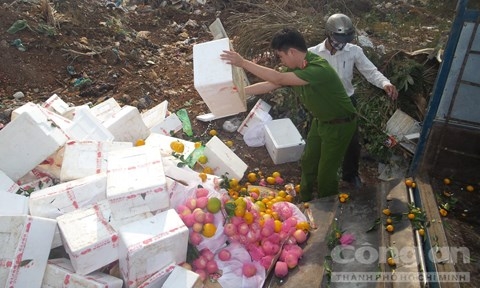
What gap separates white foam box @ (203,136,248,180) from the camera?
4.20 metres

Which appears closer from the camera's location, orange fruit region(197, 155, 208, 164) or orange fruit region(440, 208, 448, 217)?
orange fruit region(440, 208, 448, 217)

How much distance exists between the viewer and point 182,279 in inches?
114

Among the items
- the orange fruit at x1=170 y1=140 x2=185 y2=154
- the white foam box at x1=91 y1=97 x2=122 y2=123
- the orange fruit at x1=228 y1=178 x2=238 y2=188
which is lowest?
the orange fruit at x1=228 y1=178 x2=238 y2=188

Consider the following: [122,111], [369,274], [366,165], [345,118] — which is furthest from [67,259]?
[366,165]

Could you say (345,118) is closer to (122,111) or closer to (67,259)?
(122,111)

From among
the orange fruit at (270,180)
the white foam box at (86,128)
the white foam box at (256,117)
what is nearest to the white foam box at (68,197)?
the white foam box at (86,128)

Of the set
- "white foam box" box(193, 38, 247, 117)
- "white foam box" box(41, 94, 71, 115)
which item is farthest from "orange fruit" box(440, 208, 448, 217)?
"white foam box" box(41, 94, 71, 115)

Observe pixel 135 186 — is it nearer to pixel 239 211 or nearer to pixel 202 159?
pixel 239 211

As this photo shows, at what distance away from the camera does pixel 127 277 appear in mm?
2930

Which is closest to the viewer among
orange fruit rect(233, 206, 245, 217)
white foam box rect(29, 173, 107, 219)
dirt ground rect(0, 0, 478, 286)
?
white foam box rect(29, 173, 107, 219)

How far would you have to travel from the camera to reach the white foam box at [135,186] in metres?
3.14

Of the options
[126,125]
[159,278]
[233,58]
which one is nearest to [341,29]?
[233,58]

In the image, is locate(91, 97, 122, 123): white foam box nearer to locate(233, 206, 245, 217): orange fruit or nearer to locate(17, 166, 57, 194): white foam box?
locate(17, 166, 57, 194): white foam box

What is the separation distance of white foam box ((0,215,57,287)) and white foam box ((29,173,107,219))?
33 centimetres
